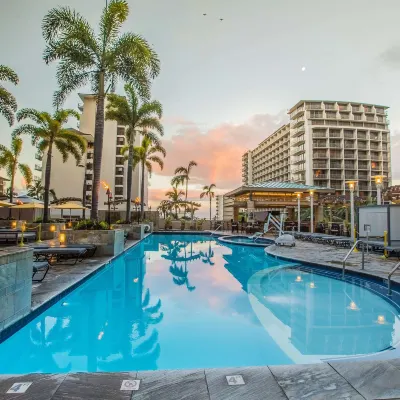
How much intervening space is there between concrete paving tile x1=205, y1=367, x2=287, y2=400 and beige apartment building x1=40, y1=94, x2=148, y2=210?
52080 mm

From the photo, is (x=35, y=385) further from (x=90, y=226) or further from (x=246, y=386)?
(x=90, y=226)

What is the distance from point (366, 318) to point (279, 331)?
1.82 meters

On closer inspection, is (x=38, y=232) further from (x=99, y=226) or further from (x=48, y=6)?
(x=48, y=6)

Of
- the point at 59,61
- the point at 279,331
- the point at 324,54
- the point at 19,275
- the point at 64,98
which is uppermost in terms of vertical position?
the point at 324,54

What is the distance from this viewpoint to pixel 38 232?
636 inches

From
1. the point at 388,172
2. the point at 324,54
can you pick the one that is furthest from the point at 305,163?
the point at 324,54

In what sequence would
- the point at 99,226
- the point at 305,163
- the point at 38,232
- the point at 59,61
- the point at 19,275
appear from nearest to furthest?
the point at 19,275
the point at 99,226
the point at 59,61
the point at 38,232
the point at 305,163

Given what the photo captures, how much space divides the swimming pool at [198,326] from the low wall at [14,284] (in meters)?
0.31

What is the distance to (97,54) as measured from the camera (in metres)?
11.9

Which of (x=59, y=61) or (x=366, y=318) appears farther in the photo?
(x=59, y=61)

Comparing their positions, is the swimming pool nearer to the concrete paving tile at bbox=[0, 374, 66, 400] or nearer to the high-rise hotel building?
the concrete paving tile at bbox=[0, 374, 66, 400]

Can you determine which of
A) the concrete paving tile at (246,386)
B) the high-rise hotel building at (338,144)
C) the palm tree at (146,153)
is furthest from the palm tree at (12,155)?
the high-rise hotel building at (338,144)

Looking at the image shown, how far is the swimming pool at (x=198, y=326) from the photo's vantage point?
3.53 m

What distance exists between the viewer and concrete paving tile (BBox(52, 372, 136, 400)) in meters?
2.06
